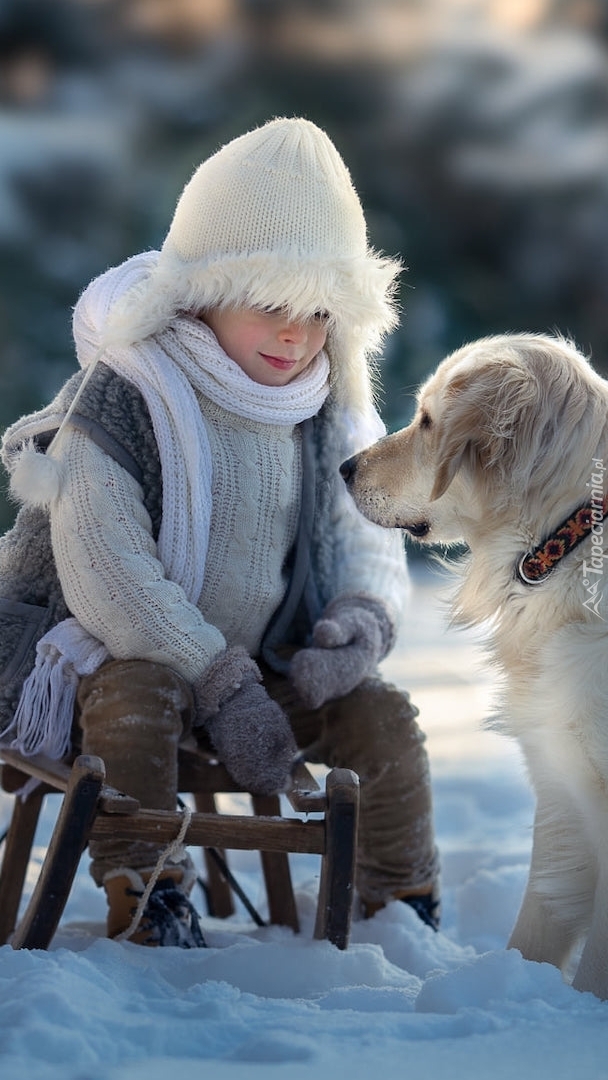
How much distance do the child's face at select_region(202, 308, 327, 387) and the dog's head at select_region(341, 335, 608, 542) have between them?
32cm

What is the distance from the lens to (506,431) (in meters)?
1.71

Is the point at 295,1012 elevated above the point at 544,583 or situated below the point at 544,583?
below

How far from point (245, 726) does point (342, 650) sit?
27 cm

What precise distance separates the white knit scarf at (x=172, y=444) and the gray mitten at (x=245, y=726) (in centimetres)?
17

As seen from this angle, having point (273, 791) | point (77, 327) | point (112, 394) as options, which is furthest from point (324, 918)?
point (77, 327)

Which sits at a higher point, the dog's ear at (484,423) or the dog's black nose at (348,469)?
the dog's ear at (484,423)

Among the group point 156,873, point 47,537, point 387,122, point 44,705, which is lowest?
point 156,873

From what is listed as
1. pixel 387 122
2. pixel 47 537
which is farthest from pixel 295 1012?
pixel 387 122

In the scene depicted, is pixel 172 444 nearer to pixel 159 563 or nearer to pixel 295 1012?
pixel 159 563

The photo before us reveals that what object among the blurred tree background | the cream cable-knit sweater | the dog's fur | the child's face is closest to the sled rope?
the cream cable-knit sweater

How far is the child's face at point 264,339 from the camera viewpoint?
6.79 feet

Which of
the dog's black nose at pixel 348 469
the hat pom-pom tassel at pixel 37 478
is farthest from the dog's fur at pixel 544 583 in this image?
the hat pom-pom tassel at pixel 37 478

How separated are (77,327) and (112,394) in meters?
0.21

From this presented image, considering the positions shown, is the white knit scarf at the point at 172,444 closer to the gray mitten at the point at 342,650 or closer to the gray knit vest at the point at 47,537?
the gray knit vest at the point at 47,537
